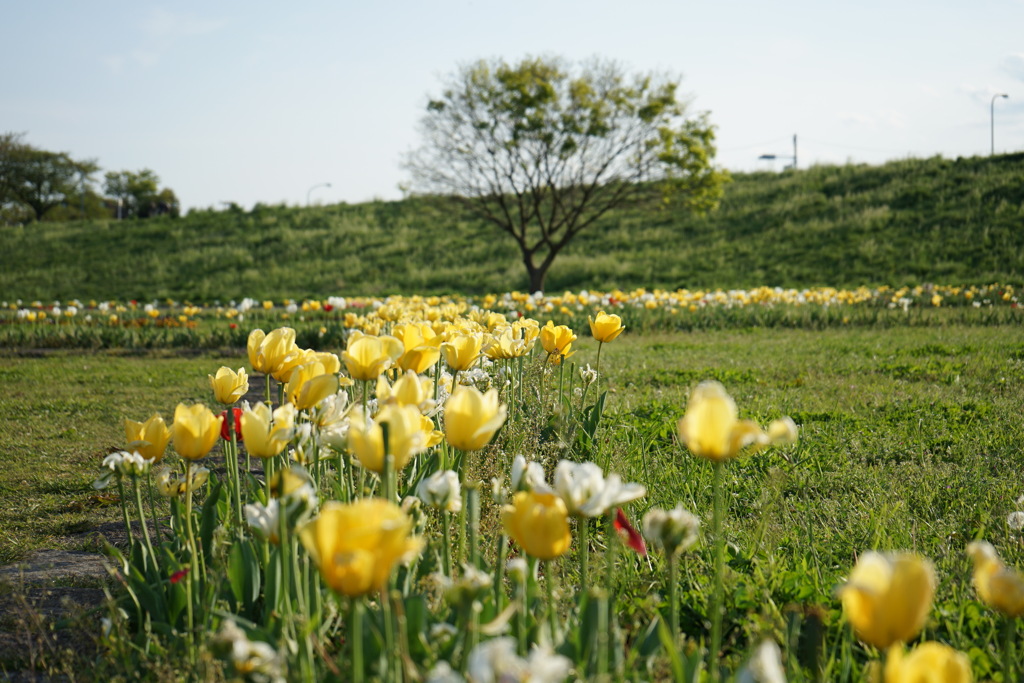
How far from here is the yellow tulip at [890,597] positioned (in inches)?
34.9

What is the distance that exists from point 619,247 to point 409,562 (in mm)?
23613

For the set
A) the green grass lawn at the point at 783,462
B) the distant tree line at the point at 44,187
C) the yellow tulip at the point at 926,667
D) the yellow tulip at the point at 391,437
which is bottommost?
the green grass lawn at the point at 783,462

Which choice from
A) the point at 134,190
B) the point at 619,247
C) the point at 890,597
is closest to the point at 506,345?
the point at 890,597

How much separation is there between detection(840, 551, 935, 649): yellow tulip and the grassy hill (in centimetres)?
1915

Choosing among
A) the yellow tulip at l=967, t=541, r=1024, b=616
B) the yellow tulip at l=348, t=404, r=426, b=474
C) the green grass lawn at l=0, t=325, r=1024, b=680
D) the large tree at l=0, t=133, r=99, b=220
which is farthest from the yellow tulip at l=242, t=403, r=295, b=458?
the large tree at l=0, t=133, r=99, b=220

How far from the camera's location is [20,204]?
5291 cm

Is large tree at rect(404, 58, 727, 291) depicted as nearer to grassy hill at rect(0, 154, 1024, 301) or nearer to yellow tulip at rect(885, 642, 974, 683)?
grassy hill at rect(0, 154, 1024, 301)

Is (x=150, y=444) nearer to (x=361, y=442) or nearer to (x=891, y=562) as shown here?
(x=361, y=442)

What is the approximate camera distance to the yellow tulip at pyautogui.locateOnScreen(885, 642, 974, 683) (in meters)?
0.91

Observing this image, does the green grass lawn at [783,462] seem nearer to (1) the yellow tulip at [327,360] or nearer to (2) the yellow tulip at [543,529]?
(2) the yellow tulip at [543,529]

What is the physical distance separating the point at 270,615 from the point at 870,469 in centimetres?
278

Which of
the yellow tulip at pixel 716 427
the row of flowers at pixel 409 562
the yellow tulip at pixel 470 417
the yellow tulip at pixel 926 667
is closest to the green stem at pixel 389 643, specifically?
the row of flowers at pixel 409 562

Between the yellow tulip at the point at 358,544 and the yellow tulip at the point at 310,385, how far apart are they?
3.09ft

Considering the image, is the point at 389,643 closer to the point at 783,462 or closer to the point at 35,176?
the point at 783,462
